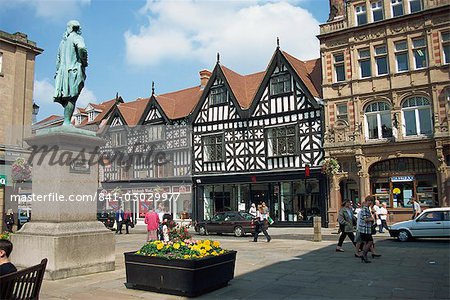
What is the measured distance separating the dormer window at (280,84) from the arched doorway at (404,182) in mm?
7825

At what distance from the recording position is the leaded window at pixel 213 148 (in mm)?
31000

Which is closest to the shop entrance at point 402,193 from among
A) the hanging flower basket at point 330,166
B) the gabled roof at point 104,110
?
the hanging flower basket at point 330,166

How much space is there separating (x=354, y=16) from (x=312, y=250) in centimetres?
1839

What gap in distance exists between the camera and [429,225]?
16.5 metres

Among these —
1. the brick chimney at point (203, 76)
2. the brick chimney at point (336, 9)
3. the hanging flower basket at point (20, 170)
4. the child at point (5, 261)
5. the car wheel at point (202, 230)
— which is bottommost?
the car wheel at point (202, 230)

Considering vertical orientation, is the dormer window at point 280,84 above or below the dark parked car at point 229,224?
above

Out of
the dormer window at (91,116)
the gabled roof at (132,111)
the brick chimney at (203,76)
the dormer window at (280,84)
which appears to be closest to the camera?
the dormer window at (280,84)

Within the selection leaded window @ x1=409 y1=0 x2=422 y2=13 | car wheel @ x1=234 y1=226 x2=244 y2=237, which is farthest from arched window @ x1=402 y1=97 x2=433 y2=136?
car wheel @ x1=234 y1=226 x2=244 y2=237

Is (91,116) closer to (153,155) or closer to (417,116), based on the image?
(153,155)

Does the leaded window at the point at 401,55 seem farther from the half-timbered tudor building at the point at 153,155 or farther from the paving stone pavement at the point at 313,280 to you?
the half-timbered tudor building at the point at 153,155

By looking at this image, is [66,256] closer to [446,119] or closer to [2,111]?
[2,111]

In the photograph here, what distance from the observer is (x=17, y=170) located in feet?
63.0

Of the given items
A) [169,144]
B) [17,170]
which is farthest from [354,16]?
[17,170]

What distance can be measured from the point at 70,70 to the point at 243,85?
2445cm
